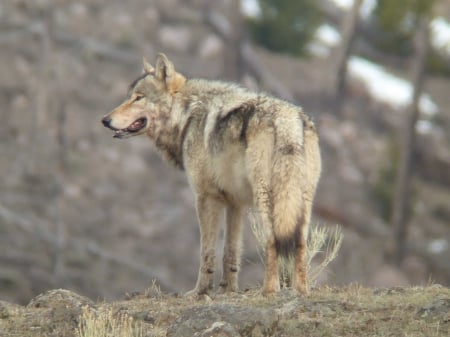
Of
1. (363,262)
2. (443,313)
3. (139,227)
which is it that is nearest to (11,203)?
(139,227)

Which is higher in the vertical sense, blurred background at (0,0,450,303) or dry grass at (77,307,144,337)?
blurred background at (0,0,450,303)

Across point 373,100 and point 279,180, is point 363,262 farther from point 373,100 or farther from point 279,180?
point 279,180

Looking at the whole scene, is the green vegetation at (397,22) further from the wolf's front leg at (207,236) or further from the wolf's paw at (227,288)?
the wolf's front leg at (207,236)

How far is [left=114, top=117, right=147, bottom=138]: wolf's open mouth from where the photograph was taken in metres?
12.8

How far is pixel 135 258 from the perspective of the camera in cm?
3369

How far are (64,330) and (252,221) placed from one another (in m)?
2.63

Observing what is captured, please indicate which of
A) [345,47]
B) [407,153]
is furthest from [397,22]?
[407,153]

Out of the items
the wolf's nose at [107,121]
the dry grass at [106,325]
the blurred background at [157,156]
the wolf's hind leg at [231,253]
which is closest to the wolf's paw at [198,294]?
the wolf's hind leg at [231,253]

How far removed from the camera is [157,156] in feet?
126

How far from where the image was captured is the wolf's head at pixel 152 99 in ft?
42.1

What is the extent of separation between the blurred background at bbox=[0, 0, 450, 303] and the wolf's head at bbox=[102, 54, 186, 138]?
17.5 meters

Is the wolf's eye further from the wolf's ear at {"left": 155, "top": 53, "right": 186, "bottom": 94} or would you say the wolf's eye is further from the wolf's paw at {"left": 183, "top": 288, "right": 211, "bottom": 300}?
the wolf's paw at {"left": 183, "top": 288, "right": 211, "bottom": 300}

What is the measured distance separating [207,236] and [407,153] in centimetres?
2697

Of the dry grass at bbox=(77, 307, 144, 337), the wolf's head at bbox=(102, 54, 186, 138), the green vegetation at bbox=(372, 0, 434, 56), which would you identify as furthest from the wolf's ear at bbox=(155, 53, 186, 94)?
the green vegetation at bbox=(372, 0, 434, 56)
